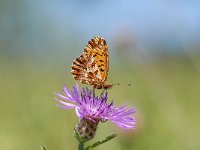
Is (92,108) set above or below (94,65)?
below

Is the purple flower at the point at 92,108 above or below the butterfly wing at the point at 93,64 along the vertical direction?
below

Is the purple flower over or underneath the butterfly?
underneath

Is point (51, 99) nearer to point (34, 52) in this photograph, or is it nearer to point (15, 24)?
point (34, 52)

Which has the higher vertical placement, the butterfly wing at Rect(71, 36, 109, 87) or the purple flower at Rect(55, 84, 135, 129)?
the butterfly wing at Rect(71, 36, 109, 87)

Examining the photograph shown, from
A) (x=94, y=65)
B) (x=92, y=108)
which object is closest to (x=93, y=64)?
(x=94, y=65)

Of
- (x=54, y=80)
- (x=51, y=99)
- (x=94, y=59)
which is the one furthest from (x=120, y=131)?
(x=54, y=80)

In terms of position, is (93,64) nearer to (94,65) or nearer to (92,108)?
(94,65)

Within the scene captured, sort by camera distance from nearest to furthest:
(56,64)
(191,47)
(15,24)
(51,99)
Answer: (191,47) → (51,99) → (56,64) → (15,24)
